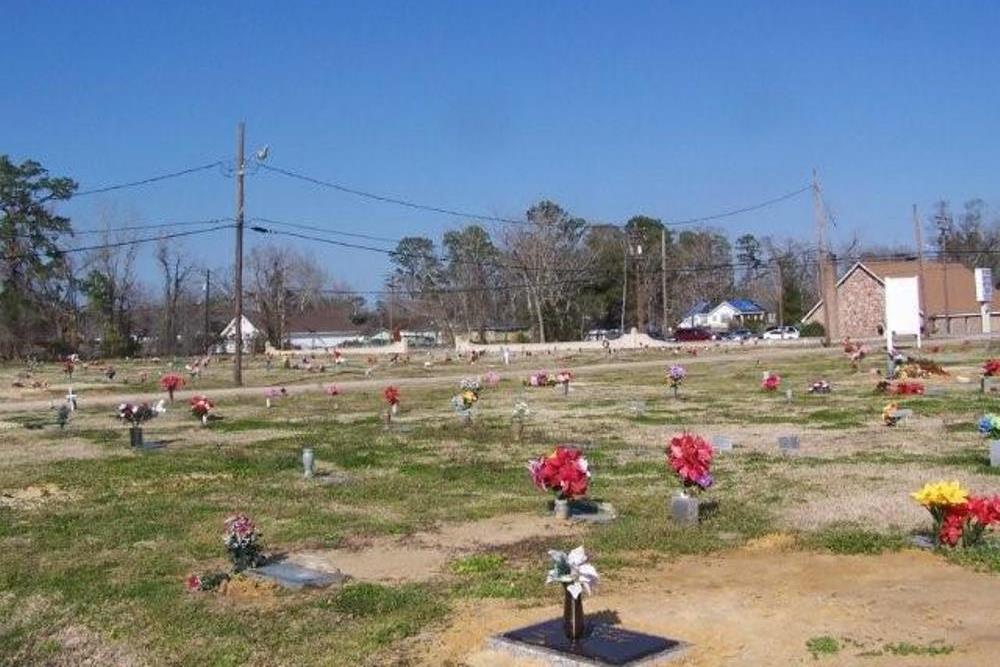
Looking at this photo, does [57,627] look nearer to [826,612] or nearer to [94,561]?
[94,561]

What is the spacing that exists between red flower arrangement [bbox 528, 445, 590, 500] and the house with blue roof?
101m

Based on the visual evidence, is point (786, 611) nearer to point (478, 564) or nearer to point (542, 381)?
point (478, 564)

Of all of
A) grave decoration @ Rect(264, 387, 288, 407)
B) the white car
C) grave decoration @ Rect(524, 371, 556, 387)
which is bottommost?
grave decoration @ Rect(264, 387, 288, 407)

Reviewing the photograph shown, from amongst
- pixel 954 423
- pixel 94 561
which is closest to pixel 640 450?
pixel 954 423

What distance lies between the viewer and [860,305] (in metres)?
84.4

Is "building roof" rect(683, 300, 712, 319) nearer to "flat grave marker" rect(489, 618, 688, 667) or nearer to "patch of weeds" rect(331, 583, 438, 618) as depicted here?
"patch of weeds" rect(331, 583, 438, 618)

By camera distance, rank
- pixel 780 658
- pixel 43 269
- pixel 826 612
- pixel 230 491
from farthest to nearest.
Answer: pixel 43 269
pixel 230 491
pixel 826 612
pixel 780 658

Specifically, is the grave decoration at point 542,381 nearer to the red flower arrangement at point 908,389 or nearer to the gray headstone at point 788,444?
the red flower arrangement at point 908,389

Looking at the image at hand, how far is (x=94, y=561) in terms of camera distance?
10258 millimetres

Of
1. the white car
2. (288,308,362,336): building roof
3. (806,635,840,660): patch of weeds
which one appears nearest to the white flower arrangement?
(806,635,840,660): patch of weeds

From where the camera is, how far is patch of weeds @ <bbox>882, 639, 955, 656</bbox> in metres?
6.53

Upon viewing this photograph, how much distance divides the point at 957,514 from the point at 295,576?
5.25 metres

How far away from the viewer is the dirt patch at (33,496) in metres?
13.6

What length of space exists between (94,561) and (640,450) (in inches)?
358
